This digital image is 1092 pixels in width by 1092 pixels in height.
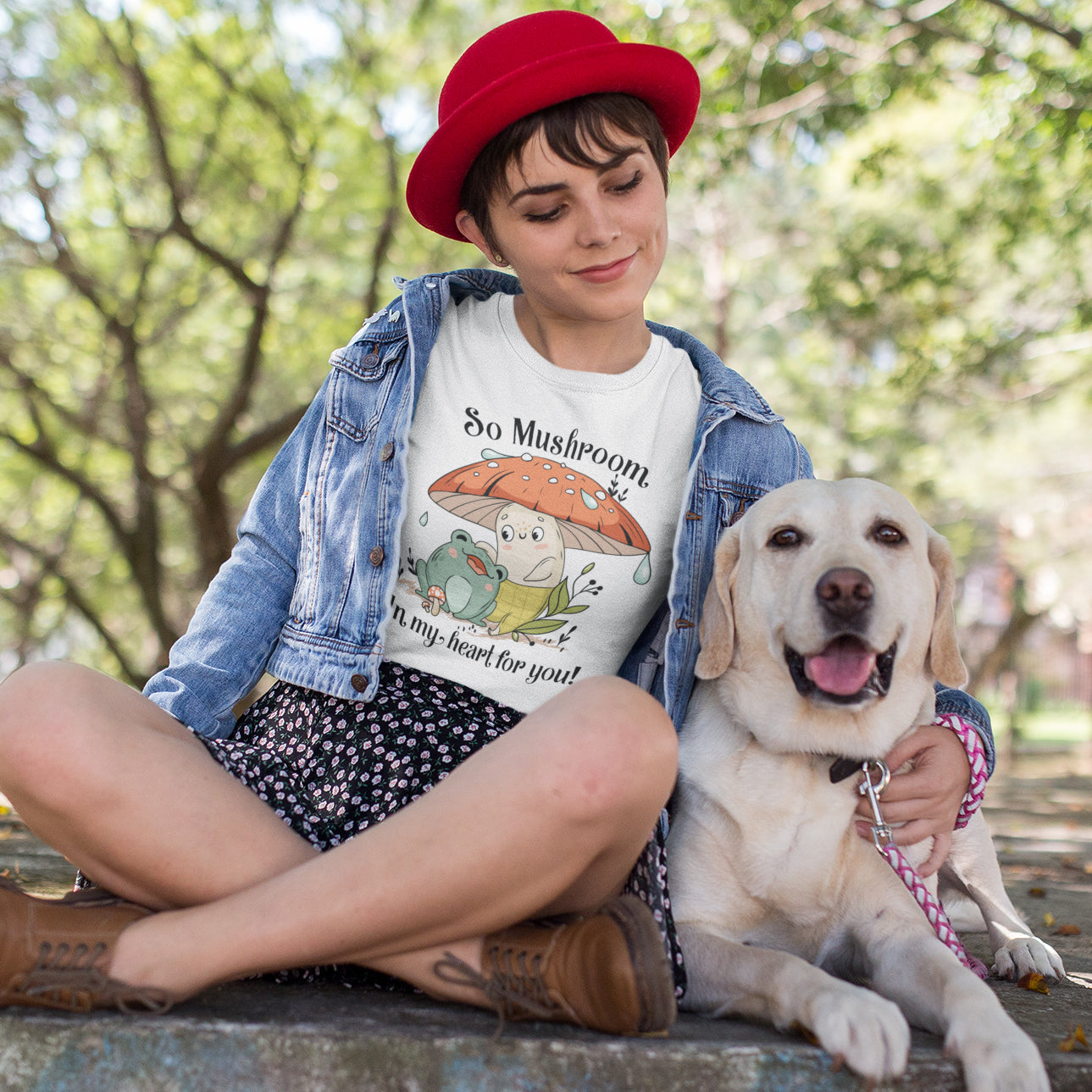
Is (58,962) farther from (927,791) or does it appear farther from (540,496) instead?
(927,791)

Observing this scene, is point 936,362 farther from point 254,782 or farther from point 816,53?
point 254,782

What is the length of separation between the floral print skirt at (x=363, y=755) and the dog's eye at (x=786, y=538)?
760mm

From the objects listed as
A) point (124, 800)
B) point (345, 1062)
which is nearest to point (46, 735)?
point (124, 800)

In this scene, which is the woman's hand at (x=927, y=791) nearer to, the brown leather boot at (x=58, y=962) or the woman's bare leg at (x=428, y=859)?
the woman's bare leg at (x=428, y=859)

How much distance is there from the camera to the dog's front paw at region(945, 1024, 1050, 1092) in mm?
1627

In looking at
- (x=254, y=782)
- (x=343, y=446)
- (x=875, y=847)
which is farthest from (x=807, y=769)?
(x=343, y=446)

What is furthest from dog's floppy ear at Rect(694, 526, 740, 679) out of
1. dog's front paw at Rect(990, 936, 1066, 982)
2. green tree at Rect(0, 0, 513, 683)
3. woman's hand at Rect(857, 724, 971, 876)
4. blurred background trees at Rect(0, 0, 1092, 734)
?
green tree at Rect(0, 0, 513, 683)

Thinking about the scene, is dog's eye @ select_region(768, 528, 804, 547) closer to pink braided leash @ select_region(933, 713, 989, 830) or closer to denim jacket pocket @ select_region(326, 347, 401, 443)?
pink braided leash @ select_region(933, 713, 989, 830)

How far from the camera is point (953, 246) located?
10555mm

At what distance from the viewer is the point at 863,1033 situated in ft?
5.51

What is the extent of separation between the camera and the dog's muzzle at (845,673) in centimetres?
232

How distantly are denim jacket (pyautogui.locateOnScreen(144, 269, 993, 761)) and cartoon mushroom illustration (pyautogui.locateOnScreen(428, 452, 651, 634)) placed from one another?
15 centimetres

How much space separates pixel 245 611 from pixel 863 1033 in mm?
1653

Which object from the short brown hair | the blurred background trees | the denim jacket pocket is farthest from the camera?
the blurred background trees
